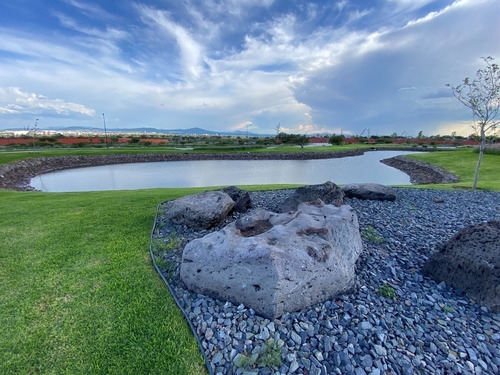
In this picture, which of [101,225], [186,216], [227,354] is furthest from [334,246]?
[101,225]

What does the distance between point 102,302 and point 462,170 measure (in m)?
25.6

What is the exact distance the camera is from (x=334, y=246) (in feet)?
11.0

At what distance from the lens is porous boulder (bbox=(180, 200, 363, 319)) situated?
8.91ft

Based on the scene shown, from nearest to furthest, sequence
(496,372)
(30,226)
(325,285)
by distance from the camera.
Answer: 1. (496,372)
2. (325,285)
3. (30,226)

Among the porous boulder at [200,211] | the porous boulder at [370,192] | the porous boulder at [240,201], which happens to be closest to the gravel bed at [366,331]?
the porous boulder at [200,211]

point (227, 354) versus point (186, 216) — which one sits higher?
point (186, 216)

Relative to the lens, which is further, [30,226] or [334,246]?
[30,226]

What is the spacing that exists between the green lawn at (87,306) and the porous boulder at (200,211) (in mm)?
690

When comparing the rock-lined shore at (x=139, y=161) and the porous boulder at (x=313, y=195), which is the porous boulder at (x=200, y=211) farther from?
the rock-lined shore at (x=139, y=161)

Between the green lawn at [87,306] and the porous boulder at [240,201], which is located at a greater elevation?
the porous boulder at [240,201]

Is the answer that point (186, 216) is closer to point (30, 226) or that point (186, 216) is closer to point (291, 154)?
point (30, 226)

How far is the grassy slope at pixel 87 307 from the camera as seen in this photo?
2242 mm

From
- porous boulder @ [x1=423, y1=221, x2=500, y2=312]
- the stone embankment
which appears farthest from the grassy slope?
the stone embankment

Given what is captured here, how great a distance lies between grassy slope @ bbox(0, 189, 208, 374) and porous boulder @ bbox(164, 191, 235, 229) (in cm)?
76
